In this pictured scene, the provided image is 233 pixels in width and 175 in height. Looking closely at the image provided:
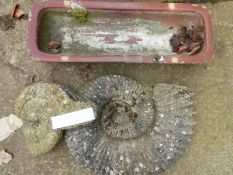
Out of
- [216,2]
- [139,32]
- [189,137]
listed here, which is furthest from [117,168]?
[216,2]

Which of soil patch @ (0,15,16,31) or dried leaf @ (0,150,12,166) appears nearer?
dried leaf @ (0,150,12,166)

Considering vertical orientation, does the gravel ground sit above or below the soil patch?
below

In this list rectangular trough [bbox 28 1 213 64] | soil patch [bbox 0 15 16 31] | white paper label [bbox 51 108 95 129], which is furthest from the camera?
soil patch [bbox 0 15 16 31]

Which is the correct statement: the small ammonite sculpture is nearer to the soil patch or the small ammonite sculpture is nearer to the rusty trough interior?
the rusty trough interior

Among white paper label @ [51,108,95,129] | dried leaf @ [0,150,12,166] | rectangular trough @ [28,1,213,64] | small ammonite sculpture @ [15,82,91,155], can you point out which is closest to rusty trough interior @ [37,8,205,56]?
rectangular trough @ [28,1,213,64]

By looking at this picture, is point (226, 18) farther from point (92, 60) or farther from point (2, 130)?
point (2, 130)
